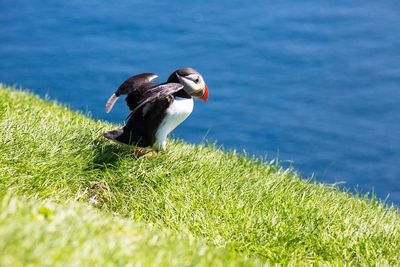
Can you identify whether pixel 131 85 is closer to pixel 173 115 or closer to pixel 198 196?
pixel 173 115

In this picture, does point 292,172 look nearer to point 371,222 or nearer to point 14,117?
point 371,222

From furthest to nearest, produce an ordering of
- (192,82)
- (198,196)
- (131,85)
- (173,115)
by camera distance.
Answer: (131,85)
(192,82)
(173,115)
(198,196)

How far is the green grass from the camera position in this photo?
4.88 metres

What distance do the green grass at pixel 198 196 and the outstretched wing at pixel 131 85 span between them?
328mm

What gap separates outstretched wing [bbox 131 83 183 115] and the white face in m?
0.08

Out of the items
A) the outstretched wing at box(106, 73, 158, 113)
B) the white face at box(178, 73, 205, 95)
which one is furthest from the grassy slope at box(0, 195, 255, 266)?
the outstretched wing at box(106, 73, 158, 113)

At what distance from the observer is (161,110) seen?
5520 mm

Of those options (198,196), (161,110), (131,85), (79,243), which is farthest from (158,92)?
(79,243)

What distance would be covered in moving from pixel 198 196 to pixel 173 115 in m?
0.66

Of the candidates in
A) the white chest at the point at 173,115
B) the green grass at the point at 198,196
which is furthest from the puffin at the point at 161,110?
the green grass at the point at 198,196

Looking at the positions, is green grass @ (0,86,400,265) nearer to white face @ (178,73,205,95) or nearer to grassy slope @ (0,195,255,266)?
white face @ (178,73,205,95)

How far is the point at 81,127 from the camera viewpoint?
6.22 m

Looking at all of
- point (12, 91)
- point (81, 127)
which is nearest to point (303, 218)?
point (81, 127)

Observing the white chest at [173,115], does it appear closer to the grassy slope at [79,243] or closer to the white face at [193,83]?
the white face at [193,83]
